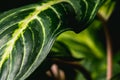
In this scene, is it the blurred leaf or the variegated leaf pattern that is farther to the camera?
the blurred leaf

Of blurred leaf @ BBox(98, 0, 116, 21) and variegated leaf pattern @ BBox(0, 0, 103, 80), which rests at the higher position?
variegated leaf pattern @ BBox(0, 0, 103, 80)

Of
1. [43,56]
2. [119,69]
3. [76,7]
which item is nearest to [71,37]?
[119,69]

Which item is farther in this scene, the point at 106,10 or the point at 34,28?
the point at 106,10

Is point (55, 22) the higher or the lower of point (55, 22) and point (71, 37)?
the higher

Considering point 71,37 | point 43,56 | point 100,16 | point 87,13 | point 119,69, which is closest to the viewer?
point 43,56

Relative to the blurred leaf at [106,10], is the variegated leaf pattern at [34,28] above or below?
above

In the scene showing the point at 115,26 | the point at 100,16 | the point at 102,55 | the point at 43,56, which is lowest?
the point at 102,55

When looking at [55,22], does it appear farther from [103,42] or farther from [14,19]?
[103,42]

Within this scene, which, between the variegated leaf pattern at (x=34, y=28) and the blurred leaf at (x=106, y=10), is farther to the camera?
the blurred leaf at (x=106, y=10)
